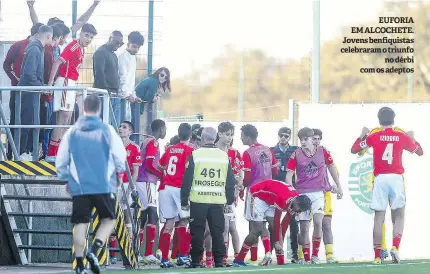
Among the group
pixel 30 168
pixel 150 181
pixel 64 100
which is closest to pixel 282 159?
pixel 150 181

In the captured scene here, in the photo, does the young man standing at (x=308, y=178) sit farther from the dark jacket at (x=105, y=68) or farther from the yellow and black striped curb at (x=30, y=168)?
the yellow and black striped curb at (x=30, y=168)

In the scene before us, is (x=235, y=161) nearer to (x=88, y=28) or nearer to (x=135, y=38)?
(x=135, y=38)

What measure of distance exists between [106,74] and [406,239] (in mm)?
8532

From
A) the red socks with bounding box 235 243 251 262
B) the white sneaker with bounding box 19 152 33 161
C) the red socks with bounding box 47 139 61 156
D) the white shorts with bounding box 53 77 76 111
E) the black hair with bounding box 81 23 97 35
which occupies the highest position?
Result: the black hair with bounding box 81 23 97 35

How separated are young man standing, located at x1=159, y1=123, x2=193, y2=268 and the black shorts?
4225 millimetres

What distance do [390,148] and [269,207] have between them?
2016mm

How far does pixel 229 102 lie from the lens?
79.2 m

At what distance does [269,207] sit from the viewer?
748 inches

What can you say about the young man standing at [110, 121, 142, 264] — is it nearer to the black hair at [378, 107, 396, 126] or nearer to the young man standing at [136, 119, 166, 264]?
the young man standing at [136, 119, 166, 264]

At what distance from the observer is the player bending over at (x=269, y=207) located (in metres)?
18.6

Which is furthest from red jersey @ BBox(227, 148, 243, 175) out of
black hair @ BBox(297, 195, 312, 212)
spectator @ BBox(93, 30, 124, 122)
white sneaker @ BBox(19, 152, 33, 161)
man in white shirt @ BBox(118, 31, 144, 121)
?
white sneaker @ BBox(19, 152, 33, 161)

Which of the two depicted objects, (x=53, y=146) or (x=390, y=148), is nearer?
(x=53, y=146)

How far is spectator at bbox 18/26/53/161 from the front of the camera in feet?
57.6

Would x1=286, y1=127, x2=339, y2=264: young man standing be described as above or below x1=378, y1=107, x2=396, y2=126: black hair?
below
